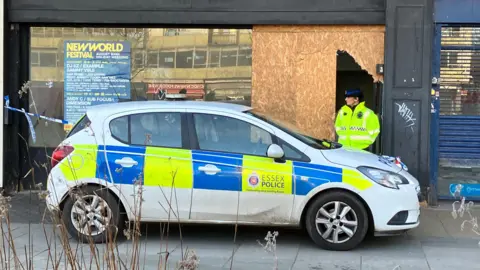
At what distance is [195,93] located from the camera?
978 centimetres

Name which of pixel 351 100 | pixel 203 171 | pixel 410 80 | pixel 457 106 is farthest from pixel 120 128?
pixel 457 106

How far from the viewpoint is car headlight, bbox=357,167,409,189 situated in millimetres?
6316

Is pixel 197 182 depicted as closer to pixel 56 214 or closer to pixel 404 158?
pixel 56 214

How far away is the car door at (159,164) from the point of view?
6.41 m

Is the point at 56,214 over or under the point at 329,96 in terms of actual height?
under

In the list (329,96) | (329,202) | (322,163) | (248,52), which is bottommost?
(329,202)

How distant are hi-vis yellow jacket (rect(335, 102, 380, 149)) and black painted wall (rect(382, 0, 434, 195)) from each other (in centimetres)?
97

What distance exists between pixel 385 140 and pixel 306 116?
50.4 inches

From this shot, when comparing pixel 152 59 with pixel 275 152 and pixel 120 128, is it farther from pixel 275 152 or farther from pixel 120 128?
pixel 275 152

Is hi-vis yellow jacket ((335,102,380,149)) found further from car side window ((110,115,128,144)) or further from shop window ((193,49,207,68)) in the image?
car side window ((110,115,128,144))

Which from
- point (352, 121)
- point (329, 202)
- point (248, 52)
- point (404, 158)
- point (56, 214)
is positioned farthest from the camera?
point (248, 52)

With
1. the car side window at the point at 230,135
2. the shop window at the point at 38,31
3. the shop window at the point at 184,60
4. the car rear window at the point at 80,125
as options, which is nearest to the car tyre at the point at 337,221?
the car side window at the point at 230,135

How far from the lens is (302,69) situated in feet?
30.7

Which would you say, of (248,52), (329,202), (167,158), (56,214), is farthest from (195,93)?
(56,214)
